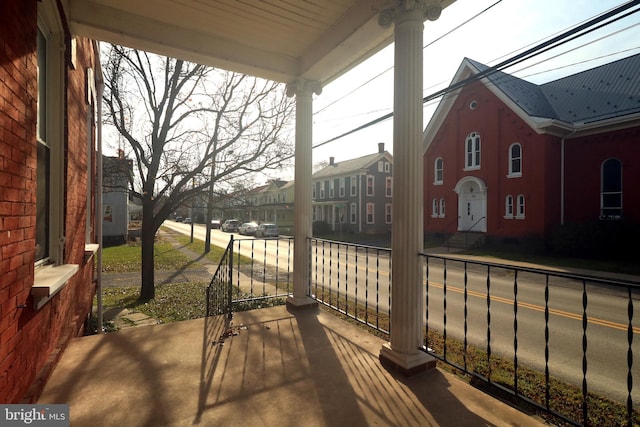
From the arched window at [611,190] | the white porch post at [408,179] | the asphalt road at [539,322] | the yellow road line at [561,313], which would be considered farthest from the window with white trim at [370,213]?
the white porch post at [408,179]

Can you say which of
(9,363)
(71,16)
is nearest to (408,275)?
(9,363)

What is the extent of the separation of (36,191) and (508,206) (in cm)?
2046

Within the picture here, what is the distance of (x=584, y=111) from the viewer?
1744cm

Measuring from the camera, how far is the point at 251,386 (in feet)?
9.19

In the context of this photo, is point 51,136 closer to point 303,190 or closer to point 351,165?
point 303,190

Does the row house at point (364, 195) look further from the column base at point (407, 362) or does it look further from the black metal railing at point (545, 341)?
the column base at point (407, 362)

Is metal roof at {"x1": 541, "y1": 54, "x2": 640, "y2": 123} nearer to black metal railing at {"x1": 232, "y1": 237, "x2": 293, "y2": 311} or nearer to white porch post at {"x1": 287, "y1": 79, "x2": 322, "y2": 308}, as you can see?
black metal railing at {"x1": 232, "y1": 237, "x2": 293, "y2": 311}

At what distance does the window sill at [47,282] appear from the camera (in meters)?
2.21

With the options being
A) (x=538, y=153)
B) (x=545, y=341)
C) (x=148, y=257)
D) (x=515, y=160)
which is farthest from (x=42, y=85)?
(x=515, y=160)

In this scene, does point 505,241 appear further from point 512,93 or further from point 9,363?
point 9,363

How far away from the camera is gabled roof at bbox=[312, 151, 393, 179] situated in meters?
32.5

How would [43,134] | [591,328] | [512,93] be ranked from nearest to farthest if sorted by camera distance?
1. [43,134]
2. [591,328]
3. [512,93]

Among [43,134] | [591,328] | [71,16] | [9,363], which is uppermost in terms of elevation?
[71,16]

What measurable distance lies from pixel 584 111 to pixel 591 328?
16675 mm
